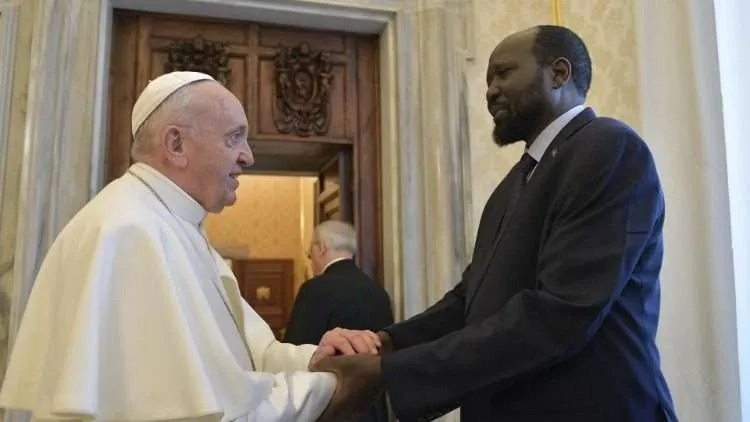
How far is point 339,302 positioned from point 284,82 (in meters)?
1.15

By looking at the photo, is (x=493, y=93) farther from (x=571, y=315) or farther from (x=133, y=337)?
(x=133, y=337)

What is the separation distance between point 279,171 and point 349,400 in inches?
124

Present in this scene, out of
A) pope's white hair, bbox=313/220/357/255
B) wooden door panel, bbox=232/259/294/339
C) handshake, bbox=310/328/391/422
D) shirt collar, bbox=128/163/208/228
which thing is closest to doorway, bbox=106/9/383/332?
pope's white hair, bbox=313/220/357/255

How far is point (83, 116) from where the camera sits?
10.2ft

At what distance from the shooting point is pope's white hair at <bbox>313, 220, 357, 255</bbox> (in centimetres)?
353

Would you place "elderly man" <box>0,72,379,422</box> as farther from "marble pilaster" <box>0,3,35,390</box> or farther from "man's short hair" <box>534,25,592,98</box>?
"marble pilaster" <box>0,3,35,390</box>

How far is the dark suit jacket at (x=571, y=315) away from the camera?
1.57m

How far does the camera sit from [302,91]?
3678 millimetres

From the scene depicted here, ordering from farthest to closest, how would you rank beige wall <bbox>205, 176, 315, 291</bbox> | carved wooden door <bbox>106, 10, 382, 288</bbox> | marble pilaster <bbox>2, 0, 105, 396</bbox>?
beige wall <bbox>205, 176, 315, 291</bbox> → carved wooden door <bbox>106, 10, 382, 288</bbox> → marble pilaster <bbox>2, 0, 105, 396</bbox>

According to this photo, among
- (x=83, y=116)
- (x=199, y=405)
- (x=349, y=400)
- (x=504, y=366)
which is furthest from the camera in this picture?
(x=83, y=116)

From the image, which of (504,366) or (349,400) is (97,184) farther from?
(504,366)

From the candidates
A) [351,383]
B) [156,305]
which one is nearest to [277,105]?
[351,383]

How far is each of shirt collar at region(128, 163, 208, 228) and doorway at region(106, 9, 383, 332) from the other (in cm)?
164

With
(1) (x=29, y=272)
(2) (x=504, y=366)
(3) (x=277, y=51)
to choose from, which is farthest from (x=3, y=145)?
(2) (x=504, y=366)
